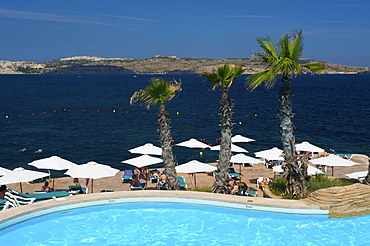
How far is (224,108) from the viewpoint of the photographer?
15.8m

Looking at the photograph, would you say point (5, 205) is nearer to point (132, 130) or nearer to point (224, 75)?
point (224, 75)

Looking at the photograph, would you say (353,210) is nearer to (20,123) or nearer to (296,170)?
(296,170)

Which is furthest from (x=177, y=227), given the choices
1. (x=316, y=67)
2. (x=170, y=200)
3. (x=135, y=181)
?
(x=316, y=67)

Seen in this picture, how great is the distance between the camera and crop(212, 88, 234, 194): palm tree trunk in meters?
15.8

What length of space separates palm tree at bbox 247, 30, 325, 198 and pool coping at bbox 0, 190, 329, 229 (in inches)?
52.9

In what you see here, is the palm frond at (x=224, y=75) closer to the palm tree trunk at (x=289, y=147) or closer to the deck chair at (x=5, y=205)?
the palm tree trunk at (x=289, y=147)

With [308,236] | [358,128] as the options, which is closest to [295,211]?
[308,236]

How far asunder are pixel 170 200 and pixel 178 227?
1.43m

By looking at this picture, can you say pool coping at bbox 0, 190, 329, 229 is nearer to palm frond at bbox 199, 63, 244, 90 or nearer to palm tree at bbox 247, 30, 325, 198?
palm tree at bbox 247, 30, 325, 198

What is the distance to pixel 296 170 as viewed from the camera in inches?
599

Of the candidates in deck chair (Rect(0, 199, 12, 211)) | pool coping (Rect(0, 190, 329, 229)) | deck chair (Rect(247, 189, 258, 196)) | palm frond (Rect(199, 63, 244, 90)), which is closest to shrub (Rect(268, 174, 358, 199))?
pool coping (Rect(0, 190, 329, 229))

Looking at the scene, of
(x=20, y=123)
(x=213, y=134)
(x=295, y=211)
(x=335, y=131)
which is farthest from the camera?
(x=20, y=123)

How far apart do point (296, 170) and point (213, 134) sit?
1283 inches

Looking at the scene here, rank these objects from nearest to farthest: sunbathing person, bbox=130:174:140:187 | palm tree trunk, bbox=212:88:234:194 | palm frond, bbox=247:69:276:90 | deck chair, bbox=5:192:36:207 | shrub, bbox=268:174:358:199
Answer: deck chair, bbox=5:192:36:207 < palm frond, bbox=247:69:276:90 < palm tree trunk, bbox=212:88:234:194 < shrub, bbox=268:174:358:199 < sunbathing person, bbox=130:174:140:187
